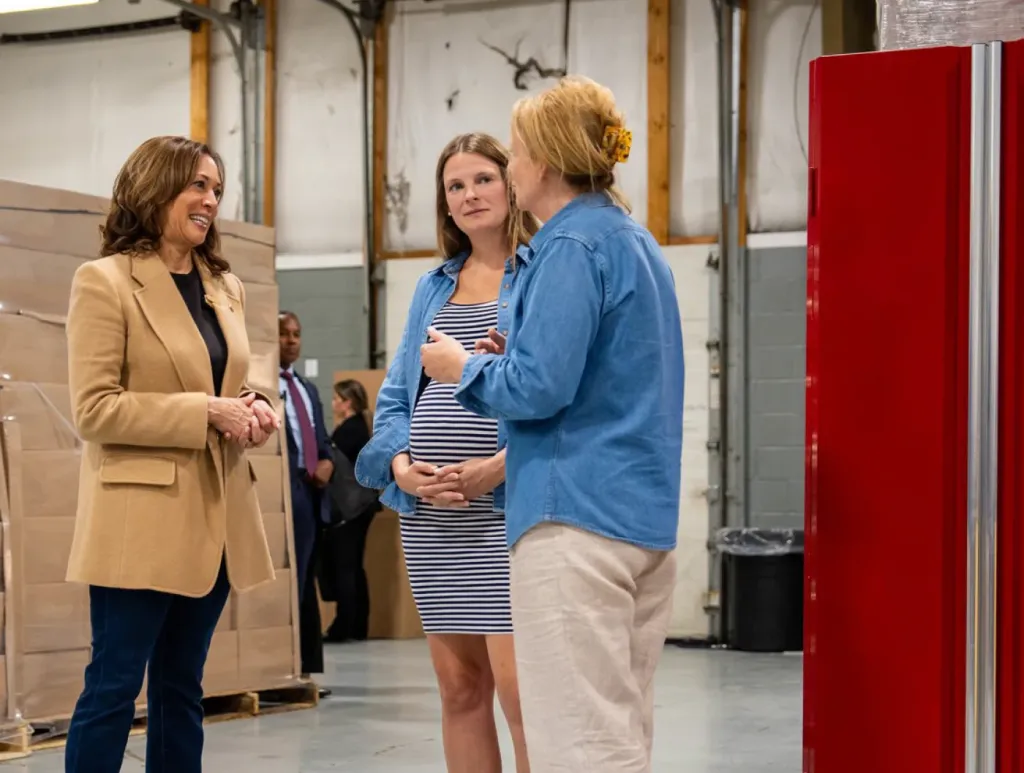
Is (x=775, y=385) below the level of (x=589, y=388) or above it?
below

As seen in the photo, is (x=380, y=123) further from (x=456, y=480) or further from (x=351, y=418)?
(x=456, y=480)

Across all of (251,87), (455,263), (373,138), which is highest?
(251,87)

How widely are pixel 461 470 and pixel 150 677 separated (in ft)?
2.41

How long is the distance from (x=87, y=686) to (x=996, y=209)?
1.77m

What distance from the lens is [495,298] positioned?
277 centimetres

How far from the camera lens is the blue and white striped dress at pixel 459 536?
2.66m

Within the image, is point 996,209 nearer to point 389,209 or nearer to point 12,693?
point 12,693

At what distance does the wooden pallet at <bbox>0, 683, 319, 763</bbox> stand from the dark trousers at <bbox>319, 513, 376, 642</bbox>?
8.66ft

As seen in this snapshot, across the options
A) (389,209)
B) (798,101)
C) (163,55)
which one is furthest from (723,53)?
(163,55)

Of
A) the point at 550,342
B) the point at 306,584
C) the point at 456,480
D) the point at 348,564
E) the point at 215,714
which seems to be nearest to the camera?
the point at 550,342

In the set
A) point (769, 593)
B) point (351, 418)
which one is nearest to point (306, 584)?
point (351, 418)

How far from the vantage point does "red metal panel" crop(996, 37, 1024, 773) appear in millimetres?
2053

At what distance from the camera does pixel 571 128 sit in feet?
6.79

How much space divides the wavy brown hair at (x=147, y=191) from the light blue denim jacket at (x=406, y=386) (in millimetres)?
509
